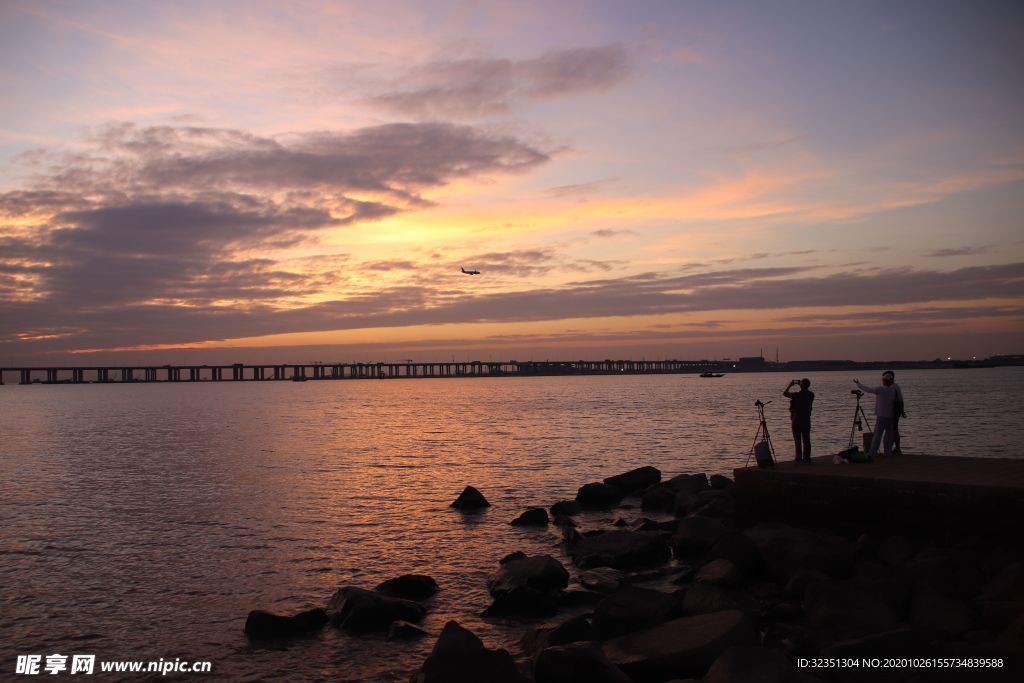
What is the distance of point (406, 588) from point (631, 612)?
511cm

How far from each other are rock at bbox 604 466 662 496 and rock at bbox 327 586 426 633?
1338 centimetres

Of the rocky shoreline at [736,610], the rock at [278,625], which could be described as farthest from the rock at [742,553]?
the rock at [278,625]

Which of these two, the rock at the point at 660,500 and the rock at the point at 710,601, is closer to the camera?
the rock at the point at 710,601

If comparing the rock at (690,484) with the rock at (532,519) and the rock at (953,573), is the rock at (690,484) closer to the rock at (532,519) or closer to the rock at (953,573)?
the rock at (532,519)

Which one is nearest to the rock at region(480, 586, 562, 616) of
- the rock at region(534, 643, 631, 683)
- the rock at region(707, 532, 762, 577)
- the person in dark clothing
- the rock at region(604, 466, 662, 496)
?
the rock at region(707, 532, 762, 577)

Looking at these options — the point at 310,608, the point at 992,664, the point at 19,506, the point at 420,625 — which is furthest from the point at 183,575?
the point at 992,664

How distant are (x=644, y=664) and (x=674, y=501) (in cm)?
1309

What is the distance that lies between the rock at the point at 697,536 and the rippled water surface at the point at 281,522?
9.64 feet

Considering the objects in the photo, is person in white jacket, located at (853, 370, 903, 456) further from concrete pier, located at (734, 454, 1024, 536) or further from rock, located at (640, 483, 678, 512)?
rock, located at (640, 483, 678, 512)

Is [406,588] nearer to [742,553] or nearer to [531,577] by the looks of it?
[531,577]

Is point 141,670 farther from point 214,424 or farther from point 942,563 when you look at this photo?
point 214,424

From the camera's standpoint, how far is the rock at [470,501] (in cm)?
2295

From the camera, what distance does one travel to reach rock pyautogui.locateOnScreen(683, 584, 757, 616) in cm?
1062

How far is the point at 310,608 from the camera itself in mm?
13234
